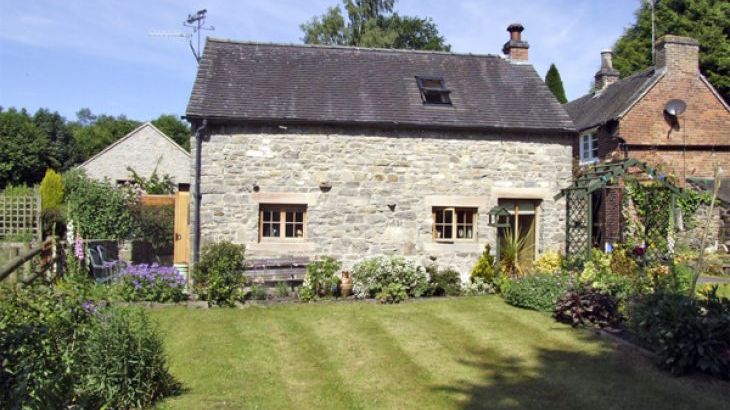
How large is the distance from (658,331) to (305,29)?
26.5 m

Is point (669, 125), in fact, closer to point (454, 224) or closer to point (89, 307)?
point (454, 224)

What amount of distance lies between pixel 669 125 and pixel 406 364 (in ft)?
48.2

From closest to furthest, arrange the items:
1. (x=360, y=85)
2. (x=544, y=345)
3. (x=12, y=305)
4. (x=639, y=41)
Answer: (x=12, y=305) → (x=544, y=345) → (x=360, y=85) → (x=639, y=41)

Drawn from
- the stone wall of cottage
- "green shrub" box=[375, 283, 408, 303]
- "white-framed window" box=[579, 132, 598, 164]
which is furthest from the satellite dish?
"green shrub" box=[375, 283, 408, 303]

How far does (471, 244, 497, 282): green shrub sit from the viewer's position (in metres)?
12.3

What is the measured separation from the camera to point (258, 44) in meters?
14.6

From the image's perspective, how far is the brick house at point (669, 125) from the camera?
17.4 meters

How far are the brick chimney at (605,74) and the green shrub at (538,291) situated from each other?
1431 cm

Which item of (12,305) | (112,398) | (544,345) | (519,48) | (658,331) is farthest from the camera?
(519,48)

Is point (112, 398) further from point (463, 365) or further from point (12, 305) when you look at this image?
point (463, 365)

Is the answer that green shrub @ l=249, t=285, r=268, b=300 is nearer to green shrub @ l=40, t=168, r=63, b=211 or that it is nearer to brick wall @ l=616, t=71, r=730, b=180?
green shrub @ l=40, t=168, r=63, b=211

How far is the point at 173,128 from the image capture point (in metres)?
56.5

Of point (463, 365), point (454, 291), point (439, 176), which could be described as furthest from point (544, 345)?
point (439, 176)

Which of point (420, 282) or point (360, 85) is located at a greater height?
point (360, 85)
